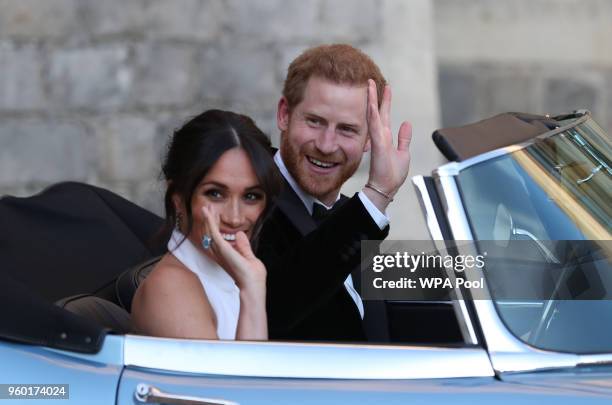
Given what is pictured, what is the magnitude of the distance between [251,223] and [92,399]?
26.3 inches

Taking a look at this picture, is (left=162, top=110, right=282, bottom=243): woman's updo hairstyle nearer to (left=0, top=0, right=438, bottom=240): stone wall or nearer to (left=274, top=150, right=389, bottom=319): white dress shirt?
(left=274, top=150, right=389, bottom=319): white dress shirt

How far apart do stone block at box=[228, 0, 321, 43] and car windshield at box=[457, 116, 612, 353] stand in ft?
13.6

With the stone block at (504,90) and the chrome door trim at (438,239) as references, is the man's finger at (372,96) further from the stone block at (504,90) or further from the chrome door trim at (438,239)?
the stone block at (504,90)

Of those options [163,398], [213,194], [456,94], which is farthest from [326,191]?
[456,94]

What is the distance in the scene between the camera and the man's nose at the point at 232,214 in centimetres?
319

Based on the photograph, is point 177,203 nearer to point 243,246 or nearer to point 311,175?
point 243,246

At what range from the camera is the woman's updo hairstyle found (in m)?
3.24

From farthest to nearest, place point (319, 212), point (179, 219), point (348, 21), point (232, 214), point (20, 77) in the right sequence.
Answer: point (348, 21) → point (20, 77) → point (319, 212) → point (179, 219) → point (232, 214)

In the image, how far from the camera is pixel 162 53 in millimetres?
6957

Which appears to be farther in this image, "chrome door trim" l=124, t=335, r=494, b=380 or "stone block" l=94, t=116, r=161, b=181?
"stone block" l=94, t=116, r=161, b=181

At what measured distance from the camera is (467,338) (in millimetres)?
2867

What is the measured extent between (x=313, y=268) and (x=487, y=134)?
0.55 metres

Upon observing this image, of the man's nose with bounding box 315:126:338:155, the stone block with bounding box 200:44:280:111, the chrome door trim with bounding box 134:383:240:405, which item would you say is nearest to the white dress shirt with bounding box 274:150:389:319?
the man's nose with bounding box 315:126:338:155

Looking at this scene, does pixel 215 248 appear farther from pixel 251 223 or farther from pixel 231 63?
pixel 231 63
